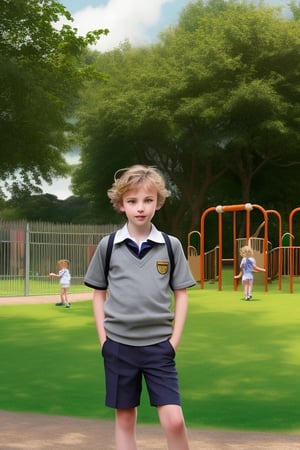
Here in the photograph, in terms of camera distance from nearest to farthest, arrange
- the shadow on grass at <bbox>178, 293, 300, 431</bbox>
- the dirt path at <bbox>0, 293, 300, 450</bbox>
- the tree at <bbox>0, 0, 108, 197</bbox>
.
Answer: the dirt path at <bbox>0, 293, 300, 450</bbox>, the shadow on grass at <bbox>178, 293, 300, 431</bbox>, the tree at <bbox>0, 0, 108, 197</bbox>

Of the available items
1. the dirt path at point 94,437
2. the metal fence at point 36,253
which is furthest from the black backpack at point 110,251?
the metal fence at point 36,253

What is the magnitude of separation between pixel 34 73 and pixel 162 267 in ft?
123

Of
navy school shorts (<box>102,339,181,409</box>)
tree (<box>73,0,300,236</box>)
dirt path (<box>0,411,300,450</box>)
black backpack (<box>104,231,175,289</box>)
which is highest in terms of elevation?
tree (<box>73,0,300,236</box>)

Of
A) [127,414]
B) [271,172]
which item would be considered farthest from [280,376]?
[271,172]

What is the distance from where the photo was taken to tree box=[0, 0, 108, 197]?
129 ft

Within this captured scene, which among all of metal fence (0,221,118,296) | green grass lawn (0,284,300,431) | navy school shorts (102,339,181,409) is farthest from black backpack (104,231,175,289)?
metal fence (0,221,118,296)

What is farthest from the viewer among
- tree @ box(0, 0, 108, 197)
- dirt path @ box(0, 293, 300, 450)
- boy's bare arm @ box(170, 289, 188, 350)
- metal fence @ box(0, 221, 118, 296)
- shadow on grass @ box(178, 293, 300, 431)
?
tree @ box(0, 0, 108, 197)

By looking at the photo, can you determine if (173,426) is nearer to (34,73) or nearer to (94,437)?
(94,437)

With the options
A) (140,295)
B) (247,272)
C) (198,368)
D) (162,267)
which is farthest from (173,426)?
(247,272)

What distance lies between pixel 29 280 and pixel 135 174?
974 inches

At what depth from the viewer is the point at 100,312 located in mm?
4508

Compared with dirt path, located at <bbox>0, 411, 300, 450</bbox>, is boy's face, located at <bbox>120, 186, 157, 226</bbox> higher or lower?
higher

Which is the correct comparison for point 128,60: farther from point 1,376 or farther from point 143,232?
Answer: point 143,232

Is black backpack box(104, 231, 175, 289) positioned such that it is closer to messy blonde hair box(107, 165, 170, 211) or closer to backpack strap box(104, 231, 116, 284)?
backpack strap box(104, 231, 116, 284)
